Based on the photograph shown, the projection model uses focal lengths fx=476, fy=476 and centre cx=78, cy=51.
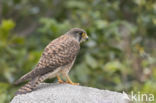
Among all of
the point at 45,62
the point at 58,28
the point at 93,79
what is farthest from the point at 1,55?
the point at 45,62

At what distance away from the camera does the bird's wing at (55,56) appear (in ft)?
17.3

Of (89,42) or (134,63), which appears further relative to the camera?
(134,63)

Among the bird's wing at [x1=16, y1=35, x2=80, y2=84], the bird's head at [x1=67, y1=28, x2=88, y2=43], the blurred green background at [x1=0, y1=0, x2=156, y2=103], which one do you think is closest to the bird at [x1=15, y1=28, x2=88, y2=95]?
the bird's wing at [x1=16, y1=35, x2=80, y2=84]

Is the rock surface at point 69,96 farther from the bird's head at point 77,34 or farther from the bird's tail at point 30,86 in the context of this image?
the bird's head at point 77,34

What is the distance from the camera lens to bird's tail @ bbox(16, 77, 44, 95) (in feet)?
16.8

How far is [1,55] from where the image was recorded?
816 cm

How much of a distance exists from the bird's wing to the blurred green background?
160cm

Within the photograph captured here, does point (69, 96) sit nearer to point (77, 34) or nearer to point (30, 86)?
point (30, 86)

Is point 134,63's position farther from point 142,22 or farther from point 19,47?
point 19,47

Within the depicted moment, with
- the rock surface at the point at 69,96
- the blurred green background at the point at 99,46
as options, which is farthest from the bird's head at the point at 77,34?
the blurred green background at the point at 99,46

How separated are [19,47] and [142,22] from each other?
225cm

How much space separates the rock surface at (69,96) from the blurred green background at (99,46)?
5.91 feet

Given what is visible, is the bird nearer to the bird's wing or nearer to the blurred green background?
the bird's wing

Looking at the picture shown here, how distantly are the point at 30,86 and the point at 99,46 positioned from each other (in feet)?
10.1
